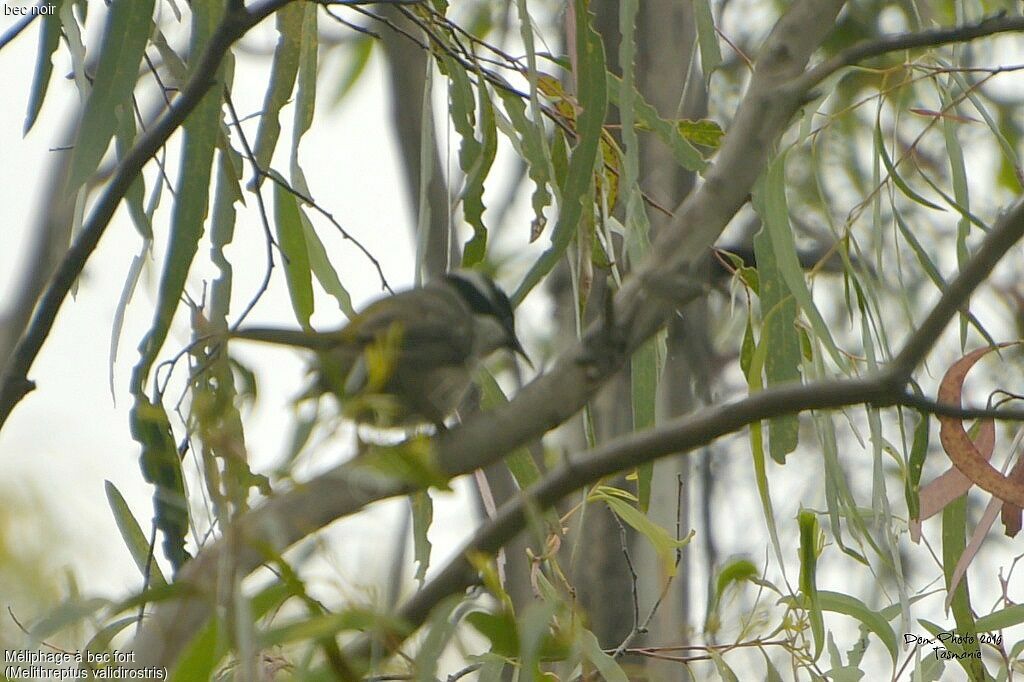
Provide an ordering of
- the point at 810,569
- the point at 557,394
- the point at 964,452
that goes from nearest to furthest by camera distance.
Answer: the point at 557,394 < the point at 810,569 < the point at 964,452

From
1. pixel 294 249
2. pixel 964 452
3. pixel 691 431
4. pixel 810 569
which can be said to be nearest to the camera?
pixel 691 431

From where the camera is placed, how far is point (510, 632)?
3.95ft

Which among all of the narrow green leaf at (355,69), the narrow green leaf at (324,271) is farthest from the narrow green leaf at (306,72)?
the narrow green leaf at (355,69)

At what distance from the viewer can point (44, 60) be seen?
1626 mm

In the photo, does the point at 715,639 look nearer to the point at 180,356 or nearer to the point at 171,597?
the point at 180,356

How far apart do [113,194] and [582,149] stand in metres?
0.58

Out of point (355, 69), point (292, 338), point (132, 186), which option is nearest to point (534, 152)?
point (292, 338)

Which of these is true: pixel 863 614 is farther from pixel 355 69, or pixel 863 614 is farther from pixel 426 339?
pixel 355 69

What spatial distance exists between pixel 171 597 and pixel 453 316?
1277mm

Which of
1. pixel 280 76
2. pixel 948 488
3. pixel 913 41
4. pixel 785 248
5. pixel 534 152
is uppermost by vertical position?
pixel 280 76

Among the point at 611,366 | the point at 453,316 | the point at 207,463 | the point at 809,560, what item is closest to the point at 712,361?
the point at 453,316

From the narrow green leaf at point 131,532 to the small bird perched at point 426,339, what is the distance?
0.98ft

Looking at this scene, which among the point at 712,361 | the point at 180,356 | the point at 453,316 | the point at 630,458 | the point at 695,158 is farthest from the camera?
the point at 712,361

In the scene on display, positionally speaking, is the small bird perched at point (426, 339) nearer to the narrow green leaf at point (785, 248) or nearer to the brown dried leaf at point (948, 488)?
the narrow green leaf at point (785, 248)
